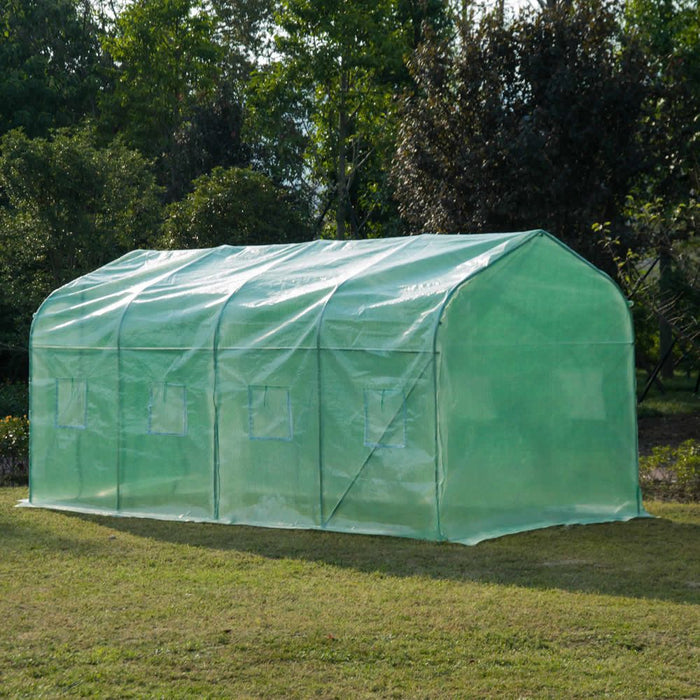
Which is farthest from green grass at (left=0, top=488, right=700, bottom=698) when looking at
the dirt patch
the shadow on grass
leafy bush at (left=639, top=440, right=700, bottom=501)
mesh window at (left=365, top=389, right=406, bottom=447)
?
the dirt patch

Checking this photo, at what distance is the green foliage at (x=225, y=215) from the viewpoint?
22344mm

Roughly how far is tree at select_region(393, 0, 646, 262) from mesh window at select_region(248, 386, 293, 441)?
5978 mm

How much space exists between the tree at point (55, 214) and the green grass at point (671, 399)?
10964 millimetres

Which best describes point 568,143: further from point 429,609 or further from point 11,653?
point 11,653

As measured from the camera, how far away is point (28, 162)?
69.4 feet

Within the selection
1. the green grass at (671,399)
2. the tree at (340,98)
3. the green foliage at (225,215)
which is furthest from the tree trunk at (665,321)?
the green foliage at (225,215)

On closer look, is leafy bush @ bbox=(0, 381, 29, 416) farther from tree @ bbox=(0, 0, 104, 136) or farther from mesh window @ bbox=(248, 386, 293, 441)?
mesh window @ bbox=(248, 386, 293, 441)

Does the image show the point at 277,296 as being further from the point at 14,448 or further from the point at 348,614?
the point at 14,448

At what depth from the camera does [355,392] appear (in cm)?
1126

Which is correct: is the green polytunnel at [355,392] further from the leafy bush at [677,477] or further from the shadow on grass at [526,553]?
the leafy bush at [677,477]

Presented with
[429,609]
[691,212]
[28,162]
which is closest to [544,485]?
[429,609]

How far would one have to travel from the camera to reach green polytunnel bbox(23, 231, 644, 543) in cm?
1093

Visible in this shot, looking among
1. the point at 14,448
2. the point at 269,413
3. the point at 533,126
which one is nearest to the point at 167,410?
the point at 269,413

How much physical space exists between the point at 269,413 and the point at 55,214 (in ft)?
37.4
